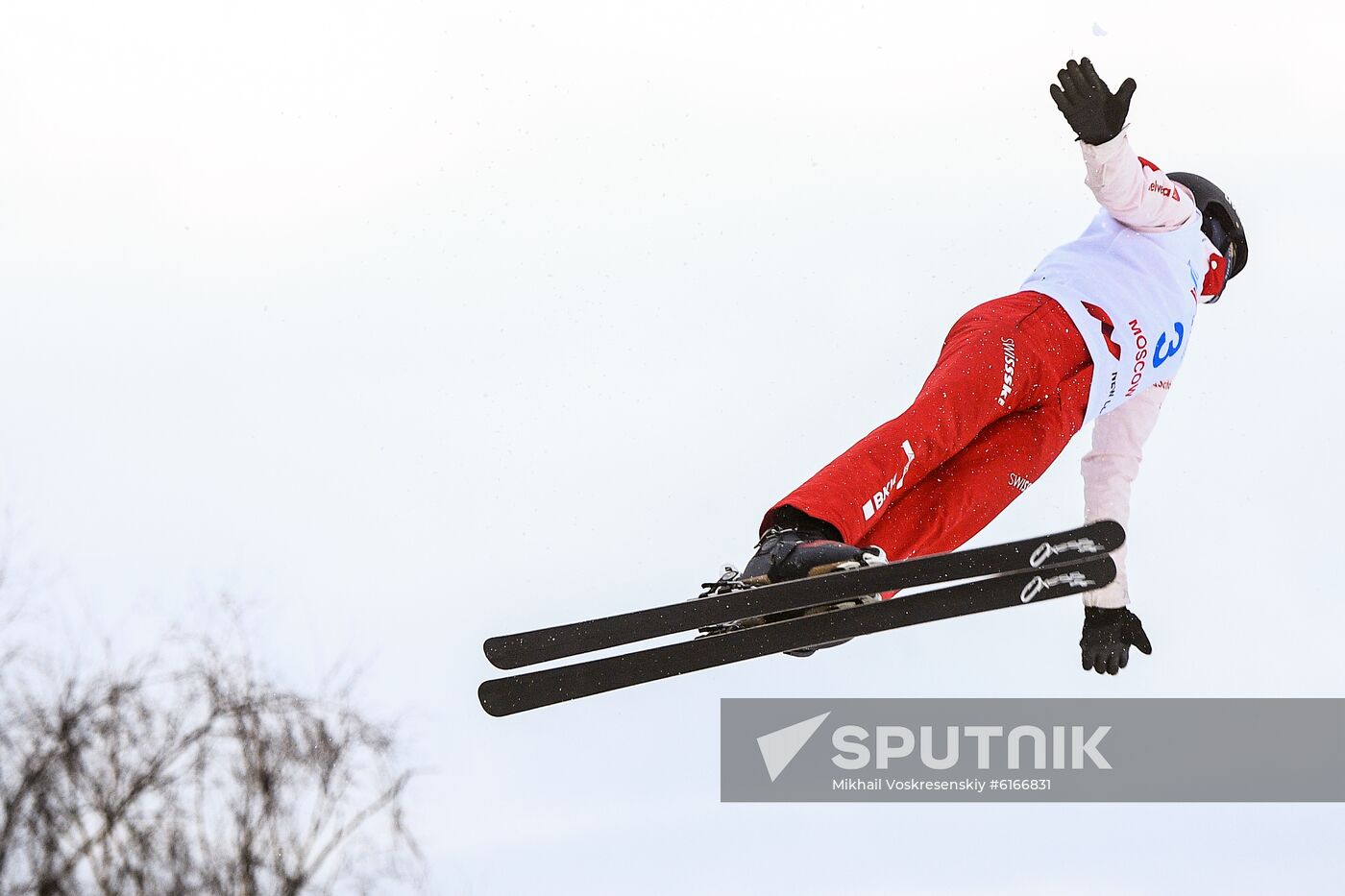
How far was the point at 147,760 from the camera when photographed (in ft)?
17.0

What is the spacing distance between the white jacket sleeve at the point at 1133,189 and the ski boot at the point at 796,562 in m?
1.20

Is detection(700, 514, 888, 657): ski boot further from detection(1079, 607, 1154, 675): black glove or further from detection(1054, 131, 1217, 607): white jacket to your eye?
detection(1079, 607, 1154, 675): black glove

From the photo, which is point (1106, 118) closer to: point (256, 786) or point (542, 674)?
point (542, 674)

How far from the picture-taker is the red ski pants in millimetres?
2811

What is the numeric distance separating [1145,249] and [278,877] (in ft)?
11.9

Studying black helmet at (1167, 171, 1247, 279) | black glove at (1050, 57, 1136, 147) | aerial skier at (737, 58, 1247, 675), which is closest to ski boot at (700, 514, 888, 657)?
aerial skier at (737, 58, 1247, 675)

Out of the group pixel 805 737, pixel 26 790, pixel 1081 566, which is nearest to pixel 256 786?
pixel 26 790

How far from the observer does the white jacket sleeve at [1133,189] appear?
3.19 meters

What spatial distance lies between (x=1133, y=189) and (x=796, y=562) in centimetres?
143

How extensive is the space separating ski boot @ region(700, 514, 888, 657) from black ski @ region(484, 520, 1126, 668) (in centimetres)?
3

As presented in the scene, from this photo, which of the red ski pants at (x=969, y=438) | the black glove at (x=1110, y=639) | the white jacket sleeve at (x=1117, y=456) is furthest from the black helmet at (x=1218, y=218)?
the black glove at (x=1110, y=639)

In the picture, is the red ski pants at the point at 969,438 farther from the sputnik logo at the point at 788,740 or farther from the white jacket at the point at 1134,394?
the sputnik logo at the point at 788,740

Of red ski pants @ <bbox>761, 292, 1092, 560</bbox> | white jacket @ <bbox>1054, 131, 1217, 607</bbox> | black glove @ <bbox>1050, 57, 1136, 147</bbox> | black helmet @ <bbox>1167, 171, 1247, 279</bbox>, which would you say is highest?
Answer: black helmet @ <bbox>1167, 171, 1247, 279</bbox>

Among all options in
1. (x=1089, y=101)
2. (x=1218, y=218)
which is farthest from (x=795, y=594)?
(x=1218, y=218)
